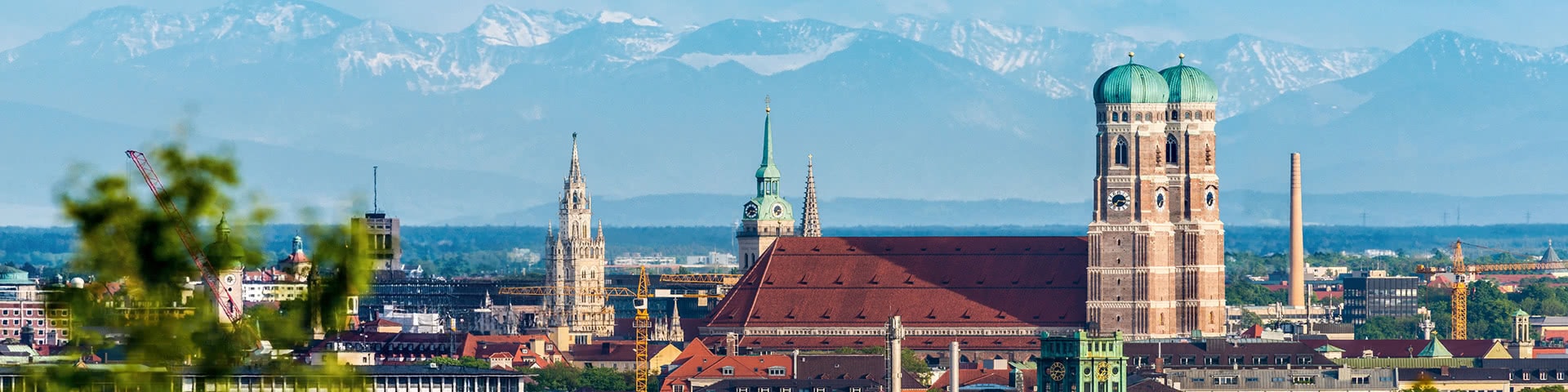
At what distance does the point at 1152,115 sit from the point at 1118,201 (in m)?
3.05

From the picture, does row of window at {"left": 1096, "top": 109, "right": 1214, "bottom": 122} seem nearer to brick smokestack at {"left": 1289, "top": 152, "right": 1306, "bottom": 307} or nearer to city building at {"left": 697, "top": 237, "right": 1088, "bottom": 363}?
city building at {"left": 697, "top": 237, "right": 1088, "bottom": 363}

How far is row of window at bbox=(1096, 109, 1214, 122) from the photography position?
136750 millimetres

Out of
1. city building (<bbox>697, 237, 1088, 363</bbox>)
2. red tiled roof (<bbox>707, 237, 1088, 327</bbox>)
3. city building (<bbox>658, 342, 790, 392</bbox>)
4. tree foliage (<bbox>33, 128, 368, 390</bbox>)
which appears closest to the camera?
tree foliage (<bbox>33, 128, 368, 390</bbox>)

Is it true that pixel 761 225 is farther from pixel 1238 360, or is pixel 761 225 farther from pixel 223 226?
pixel 223 226

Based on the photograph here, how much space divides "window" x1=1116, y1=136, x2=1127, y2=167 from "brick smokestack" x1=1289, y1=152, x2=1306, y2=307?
39348 millimetres

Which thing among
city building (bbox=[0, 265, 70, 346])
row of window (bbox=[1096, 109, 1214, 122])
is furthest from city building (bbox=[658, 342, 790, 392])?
city building (bbox=[0, 265, 70, 346])

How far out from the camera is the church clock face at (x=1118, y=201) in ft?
449

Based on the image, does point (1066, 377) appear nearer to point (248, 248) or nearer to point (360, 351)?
point (360, 351)

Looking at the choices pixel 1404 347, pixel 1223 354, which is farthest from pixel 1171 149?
pixel 1223 354

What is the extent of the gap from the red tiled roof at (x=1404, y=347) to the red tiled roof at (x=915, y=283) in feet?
29.6

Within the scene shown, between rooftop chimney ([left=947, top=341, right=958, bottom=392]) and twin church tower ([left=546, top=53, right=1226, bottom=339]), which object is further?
twin church tower ([left=546, top=53, right=1226, bottom=339])

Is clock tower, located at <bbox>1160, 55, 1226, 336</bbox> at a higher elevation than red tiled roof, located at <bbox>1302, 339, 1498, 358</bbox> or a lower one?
higher

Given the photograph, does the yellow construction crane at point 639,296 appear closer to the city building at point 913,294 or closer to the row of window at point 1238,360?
the city building at point 913,294

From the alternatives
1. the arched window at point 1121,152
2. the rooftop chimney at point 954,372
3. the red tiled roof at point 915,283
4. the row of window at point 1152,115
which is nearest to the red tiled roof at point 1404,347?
the row of window at point 1152,115
